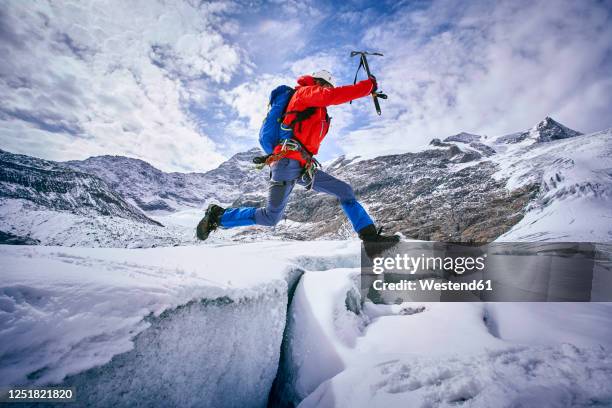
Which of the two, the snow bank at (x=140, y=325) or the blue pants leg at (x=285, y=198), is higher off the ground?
the blue pants leg at (x=285, y=198)

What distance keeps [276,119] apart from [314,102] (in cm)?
60

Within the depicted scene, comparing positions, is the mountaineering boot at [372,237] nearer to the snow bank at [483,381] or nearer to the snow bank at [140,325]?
the snow bank at [140,325]

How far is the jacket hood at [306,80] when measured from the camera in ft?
11.3

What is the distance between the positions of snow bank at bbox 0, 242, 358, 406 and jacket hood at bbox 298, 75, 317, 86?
7.69 ft

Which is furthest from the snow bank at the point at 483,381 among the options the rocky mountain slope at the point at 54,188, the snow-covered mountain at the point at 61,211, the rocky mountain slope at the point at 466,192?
the rocky mountain slope at the point at 54,188

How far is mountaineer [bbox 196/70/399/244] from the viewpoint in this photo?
320 cm

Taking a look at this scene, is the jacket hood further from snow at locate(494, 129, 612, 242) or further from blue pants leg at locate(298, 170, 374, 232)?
snow at locate(494, 129, 612, 242)

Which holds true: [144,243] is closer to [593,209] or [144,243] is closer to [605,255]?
[605,255]

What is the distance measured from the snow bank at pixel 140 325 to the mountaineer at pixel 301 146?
1353mm

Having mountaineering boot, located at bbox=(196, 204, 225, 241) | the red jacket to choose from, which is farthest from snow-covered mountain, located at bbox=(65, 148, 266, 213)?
the red jacket

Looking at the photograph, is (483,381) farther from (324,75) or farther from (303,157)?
(324,75)

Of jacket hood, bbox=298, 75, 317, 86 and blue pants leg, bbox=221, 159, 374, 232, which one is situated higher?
jacket hood, bbox=298, 75, 317, 86

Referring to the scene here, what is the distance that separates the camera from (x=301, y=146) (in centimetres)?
340

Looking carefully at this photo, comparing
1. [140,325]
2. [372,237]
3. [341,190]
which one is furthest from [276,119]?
[140,325]
